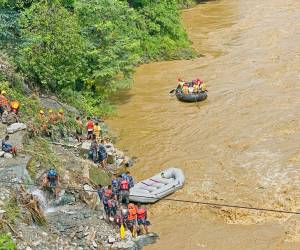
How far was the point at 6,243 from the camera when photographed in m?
14.1

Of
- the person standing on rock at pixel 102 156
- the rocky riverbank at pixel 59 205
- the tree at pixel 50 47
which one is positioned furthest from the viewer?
the tree at pixel 50 47

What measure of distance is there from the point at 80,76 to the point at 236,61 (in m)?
10.9

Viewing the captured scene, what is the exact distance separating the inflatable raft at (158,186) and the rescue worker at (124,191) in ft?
1.37

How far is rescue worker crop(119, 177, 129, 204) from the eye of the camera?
1828 centimetres

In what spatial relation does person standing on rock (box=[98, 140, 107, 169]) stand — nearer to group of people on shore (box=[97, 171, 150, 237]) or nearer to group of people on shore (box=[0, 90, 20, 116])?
group of people on shore (box=[97, 171, 150, 237])

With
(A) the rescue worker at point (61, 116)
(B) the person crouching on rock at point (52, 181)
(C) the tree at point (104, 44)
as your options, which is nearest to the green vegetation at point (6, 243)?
(B) the person crouching on rock at point (52, 181)

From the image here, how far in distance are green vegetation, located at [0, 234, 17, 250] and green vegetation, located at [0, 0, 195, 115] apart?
11.8 m

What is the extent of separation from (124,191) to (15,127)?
497 cm

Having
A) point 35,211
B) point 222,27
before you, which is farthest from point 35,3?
point 222,27

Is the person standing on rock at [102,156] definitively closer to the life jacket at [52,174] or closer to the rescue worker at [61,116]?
the rescue worker at [61,116]

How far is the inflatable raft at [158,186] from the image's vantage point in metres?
18.8

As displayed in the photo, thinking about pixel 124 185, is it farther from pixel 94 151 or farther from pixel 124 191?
pixel 94 151

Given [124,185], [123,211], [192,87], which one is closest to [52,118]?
[124,185]

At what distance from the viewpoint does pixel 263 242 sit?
16375 millimetres
